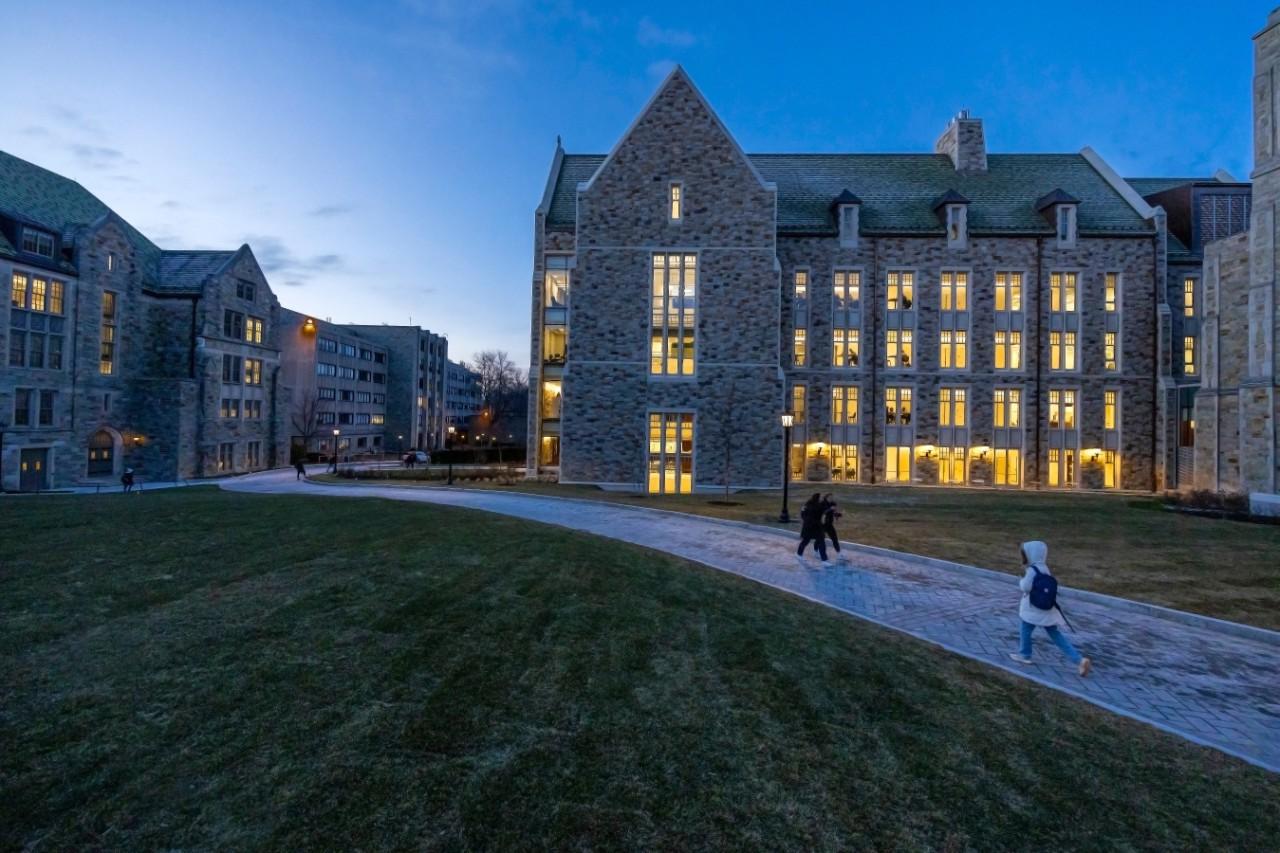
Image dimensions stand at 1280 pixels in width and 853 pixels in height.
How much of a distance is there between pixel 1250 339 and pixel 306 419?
65.7 meters

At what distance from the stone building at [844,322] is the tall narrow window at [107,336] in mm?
26301

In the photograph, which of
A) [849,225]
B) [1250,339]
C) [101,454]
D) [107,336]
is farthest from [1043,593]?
[107,336]

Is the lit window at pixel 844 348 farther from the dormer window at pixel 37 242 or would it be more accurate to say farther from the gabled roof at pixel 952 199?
the dormer window at pixel 37 242

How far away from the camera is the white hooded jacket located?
7.64 metres

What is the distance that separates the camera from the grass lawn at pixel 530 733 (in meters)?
4.03

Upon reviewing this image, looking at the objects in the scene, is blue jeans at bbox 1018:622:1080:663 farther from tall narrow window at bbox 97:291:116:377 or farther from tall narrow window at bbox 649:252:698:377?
tall narrow window at bbox 97:291:116:377

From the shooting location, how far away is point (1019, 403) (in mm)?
32125

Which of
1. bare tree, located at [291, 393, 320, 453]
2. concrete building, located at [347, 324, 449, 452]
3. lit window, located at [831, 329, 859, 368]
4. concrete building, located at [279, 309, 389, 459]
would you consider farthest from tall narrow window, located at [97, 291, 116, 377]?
lit window, located at [831, 329, 859, 368]

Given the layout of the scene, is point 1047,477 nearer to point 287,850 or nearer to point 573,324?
point 573,324

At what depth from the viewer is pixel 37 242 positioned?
31.3 metres

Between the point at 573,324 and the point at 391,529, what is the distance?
17.2 meters

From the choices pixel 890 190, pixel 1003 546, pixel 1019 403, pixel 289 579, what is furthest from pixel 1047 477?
pixel 289 579

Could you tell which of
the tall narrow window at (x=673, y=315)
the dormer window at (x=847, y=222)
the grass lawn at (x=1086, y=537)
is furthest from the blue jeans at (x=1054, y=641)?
the dormer window at (x=847, y=222)

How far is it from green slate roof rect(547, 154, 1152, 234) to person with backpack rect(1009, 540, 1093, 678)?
91.5ft
